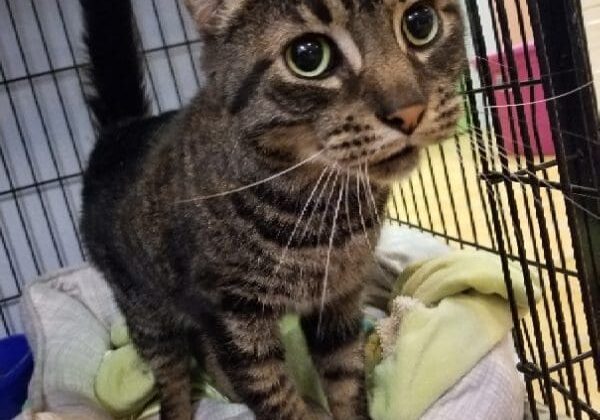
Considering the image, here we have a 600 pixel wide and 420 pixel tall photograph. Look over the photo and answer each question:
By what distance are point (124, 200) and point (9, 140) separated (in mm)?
850

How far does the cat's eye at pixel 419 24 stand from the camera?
31.2 inches

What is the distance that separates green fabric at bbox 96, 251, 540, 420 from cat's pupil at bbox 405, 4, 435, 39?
0.46 metres

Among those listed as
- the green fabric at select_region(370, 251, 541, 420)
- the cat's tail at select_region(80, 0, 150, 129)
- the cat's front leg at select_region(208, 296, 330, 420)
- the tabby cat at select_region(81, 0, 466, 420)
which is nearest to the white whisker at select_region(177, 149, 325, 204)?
the tabby cat at select_region(81, 0, 466, 420)

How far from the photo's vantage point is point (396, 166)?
0.78 meters

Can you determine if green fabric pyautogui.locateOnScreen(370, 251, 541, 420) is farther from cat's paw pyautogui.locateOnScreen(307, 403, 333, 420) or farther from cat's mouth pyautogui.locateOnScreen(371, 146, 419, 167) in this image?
cat's mouth pyautogui.locateOnScreen(371, 146, 419, 167)

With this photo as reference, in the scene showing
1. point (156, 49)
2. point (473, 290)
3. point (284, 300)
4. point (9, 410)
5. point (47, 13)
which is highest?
point (47, 13)

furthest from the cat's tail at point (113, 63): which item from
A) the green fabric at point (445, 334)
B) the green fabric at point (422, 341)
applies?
the green fabric at point (445, 334)

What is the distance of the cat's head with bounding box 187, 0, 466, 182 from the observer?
0.72 metres

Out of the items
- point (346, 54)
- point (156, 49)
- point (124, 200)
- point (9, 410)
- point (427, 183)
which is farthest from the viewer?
point (427, 183)

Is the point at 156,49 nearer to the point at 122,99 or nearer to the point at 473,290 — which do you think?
the point at 122,99

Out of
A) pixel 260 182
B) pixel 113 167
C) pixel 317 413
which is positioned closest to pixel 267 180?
pixel 260 182

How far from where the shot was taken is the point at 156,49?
2.06 metres

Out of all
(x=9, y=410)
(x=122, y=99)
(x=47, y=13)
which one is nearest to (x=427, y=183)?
(x=122, y=99)

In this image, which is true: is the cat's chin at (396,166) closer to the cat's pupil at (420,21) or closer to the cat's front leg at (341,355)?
the cat's pupil at (420,21)
